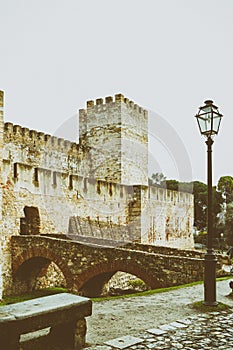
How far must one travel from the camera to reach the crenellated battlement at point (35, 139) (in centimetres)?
1942

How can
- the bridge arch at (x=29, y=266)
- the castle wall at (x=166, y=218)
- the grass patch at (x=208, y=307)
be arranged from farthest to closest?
the castle wall at (x=166, y=218) < the bridge arch at (x=29, y=266) < the grass patch at (x=208, y=307)

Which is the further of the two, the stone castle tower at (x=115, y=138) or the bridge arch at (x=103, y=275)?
the stone castle tower at (x=115, y=138)

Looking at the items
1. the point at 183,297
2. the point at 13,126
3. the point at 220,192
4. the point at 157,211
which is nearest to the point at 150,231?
the point at 157,211

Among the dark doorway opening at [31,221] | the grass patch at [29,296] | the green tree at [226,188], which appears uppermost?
the green tree at [226,188]

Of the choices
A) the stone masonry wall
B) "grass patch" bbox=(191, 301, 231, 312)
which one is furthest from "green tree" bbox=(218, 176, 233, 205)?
"grass patch" bbox=(191, 301, 231, 312)

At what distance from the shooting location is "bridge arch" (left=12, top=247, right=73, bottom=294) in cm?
1302

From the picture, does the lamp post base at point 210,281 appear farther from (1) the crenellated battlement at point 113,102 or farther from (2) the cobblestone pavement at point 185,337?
(1) the crenellated battlement at point 113,102

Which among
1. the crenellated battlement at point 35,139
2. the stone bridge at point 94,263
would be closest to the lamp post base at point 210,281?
the stone bridge at point 94,263

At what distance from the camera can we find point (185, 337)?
15.4 ft

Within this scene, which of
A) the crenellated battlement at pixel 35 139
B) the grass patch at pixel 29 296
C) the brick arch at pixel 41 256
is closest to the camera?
the brick arch at pixel 41 256

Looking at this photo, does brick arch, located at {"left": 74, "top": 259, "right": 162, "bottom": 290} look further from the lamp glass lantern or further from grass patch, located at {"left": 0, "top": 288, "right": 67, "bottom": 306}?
the lamp glass lantern

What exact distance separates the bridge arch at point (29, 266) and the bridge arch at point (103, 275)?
4.03 ft

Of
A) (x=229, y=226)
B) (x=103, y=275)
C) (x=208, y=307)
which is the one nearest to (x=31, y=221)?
(x=103, y=275)

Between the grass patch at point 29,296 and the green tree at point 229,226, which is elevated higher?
the green tree at point 229,226
